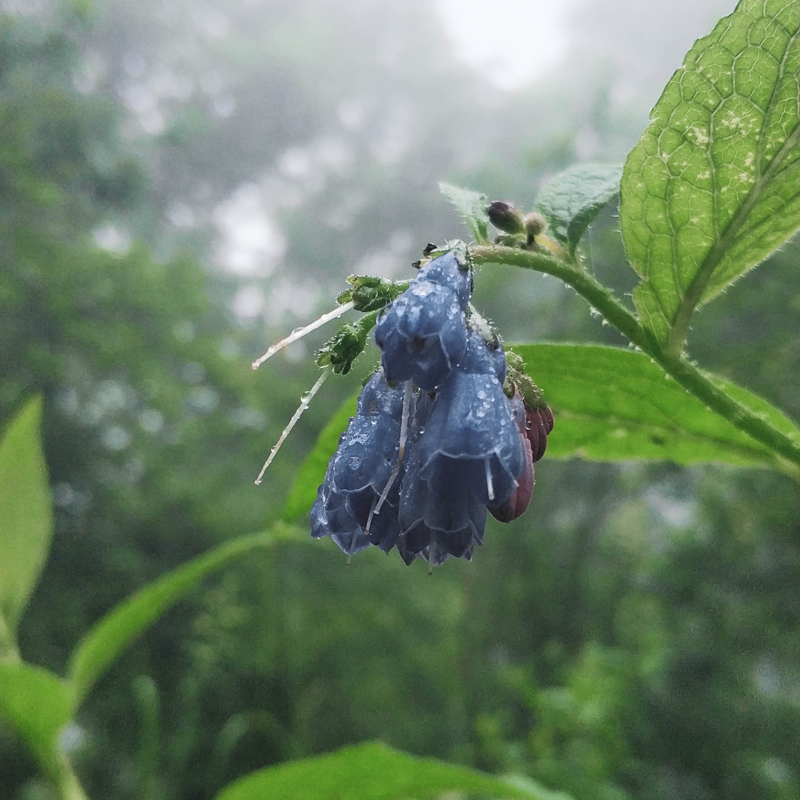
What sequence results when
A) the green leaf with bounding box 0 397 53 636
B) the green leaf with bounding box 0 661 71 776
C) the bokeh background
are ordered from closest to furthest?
the green leaf with bounding box 0 661 71 776 → the green leaf with bounding box 0 397 53 636 → the bokeh background

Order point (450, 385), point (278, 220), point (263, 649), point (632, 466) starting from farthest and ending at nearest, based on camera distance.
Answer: point (278, 220)
point (632, 466)
point (263, 649)
point (450, 385)

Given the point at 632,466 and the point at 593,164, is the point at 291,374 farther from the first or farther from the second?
the point at 593,164

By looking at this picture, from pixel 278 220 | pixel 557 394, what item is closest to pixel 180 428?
pixel 557 394

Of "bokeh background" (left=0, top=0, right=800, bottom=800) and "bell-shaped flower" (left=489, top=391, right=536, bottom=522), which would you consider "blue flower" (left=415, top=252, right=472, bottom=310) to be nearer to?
"bell-shaped flower" (left=489, top=391, right=536, bottom=522)

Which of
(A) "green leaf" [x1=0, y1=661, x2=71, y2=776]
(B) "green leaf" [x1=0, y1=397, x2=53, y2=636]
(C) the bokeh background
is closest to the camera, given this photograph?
(A) "green leaf" [x1=0, y1=661, x2=71, y2=776]

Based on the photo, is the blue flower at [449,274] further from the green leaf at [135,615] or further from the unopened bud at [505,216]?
the green leaf at [135,615]

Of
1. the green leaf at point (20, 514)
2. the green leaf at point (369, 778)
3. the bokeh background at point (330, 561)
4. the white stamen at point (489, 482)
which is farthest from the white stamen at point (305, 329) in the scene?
the bokeh background at point (330, 561)

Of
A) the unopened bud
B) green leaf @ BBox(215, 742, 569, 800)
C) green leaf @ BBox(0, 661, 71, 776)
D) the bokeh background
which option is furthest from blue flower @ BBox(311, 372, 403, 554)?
the bokeh background
